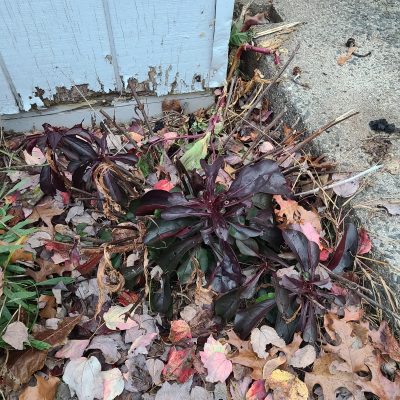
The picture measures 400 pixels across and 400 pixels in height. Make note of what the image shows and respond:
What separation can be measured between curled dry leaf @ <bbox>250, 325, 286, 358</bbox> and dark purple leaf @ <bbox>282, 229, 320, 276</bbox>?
0.72ft

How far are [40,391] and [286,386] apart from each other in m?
0.71

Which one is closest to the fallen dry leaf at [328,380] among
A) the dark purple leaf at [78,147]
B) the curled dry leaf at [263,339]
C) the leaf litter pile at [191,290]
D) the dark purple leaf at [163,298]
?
the leaf litter pile at [191,290]

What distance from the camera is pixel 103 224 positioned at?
168cm

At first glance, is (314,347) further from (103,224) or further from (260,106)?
(260,106)

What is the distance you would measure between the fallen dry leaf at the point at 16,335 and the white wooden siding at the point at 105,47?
0.95m

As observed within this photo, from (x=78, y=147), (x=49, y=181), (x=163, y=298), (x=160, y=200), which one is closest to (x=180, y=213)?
(x=160, y=200)

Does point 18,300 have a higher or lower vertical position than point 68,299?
higher

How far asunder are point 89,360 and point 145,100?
3.67 feet

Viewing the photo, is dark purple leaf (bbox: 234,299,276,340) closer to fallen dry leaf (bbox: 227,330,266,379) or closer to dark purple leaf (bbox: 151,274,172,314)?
fallen dry leaf (bbox: 227,330,266,379)

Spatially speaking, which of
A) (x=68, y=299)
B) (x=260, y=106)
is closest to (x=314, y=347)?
(x=68, y=299)

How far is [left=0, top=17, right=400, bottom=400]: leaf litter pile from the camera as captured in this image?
1379 millimetres

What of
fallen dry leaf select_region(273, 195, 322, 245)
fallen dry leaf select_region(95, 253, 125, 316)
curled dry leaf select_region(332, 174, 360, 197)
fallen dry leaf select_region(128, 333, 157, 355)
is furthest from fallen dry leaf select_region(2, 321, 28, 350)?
curled dry leaf select_region(332, 174, 360, 197)

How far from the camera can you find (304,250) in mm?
1427

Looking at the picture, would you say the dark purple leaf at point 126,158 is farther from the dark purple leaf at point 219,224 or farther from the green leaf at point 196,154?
the dark purple leaf at point 219,224
